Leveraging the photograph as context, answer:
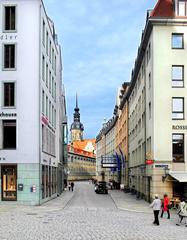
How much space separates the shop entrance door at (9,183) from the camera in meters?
39.7

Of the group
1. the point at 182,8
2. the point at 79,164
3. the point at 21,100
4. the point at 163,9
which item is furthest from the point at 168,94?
the point at 79,164

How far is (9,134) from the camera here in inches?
1598

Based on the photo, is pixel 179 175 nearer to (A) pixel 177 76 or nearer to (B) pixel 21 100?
(A) pixel 177 76

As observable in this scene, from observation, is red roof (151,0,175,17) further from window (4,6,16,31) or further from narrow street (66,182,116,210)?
narrow street (66,182,116,210)

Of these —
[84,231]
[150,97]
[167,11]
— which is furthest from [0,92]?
[84,231]

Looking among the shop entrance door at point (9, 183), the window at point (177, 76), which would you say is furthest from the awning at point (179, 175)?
the shop entrance door at point (9, 183)

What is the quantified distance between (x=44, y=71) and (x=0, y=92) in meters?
6.51

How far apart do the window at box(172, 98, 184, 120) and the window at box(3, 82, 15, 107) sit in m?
13.3

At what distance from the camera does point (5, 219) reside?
2667cm

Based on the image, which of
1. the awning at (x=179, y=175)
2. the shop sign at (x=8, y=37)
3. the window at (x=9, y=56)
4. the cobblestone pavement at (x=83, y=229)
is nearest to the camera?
the cobblestone pavement at (x=83, y=229)

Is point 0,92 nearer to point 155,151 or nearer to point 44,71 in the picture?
point 44,71

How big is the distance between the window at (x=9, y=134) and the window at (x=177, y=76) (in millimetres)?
13637

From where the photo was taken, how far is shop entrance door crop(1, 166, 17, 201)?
1564 inches

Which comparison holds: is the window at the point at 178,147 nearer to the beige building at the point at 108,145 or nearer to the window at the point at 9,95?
the window at the point at 9,95
